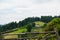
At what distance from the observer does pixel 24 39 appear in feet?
27.3

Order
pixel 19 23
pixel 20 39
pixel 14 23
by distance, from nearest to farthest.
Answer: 1. pixel 20 39
2. pixel 14 23
3. pixel 19 23

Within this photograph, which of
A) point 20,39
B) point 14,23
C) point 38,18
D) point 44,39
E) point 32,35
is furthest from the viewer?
point 38,18

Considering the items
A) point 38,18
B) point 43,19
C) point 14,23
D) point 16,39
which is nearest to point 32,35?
point 16,39

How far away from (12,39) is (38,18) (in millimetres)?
82952

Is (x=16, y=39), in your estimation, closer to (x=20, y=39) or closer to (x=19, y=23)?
(x=20, y=39)

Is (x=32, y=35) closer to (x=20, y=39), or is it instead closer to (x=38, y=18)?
(x=20, y=39)

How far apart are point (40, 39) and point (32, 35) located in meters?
0.55

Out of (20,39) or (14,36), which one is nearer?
(20,39)

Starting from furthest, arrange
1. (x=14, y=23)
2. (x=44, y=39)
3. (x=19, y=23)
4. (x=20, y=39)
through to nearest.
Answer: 1. (x=19, y=23)
2. (x=14, y=23)
3. (x=20, y=39)
4. (x=44, y=39)

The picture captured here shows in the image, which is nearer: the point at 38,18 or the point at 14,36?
the point at 14,36

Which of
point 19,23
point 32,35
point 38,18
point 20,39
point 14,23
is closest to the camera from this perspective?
point 20,39

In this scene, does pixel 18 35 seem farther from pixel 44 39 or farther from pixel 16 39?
pixel 44 39

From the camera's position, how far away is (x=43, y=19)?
8438 centimetres

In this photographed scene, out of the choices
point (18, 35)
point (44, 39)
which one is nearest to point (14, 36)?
point (18, 35)
